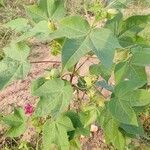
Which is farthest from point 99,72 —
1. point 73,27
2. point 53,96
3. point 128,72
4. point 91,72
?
point 73,27

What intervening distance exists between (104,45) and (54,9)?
38 centimetres

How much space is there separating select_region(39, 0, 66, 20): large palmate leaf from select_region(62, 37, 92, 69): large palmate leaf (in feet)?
0.97

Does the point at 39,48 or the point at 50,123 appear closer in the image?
the point at 50,123

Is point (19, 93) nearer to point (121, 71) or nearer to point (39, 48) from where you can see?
point (39, 48)

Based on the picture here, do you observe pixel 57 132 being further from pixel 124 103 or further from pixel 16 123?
pixel 124 103

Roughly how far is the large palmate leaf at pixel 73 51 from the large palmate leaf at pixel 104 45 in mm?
27

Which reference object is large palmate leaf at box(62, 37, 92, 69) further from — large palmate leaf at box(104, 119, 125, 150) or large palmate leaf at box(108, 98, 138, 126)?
large palmate leaf at box(104, 119, 125, 150)

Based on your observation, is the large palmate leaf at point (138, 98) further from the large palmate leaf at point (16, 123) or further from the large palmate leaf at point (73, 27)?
the large palmate leaf at point (16, 123)

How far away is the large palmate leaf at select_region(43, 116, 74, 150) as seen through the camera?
5.95 ft

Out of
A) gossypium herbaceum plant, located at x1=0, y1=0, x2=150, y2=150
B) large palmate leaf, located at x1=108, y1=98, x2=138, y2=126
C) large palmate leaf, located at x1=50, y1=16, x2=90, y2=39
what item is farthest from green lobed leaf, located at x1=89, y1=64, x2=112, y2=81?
large palmate leaf, located at x1=50, y1=16, x2=90, y2=39

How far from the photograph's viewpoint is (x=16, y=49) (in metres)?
1.66

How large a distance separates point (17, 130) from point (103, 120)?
0.46 metres

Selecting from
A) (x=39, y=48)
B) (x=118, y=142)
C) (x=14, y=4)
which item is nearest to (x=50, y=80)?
(x=118, y=142)

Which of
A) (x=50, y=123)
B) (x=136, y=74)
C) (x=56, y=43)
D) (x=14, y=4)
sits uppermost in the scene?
(x=56, y=43)
